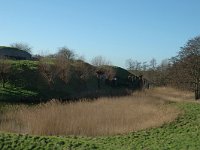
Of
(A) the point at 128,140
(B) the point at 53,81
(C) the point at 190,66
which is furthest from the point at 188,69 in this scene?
(A) the point at 128,140

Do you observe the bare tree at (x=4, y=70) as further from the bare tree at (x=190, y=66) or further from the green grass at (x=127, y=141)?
the green grass at (x=127, y=141)

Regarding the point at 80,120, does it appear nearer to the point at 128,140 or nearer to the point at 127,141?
the point at 128,140

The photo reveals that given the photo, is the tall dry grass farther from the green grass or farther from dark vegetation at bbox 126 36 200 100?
dark vegetation at bbox 126 36 200 100

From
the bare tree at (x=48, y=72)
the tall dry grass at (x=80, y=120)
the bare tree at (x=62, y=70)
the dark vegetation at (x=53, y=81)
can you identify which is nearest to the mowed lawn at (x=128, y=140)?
the tall dry grass at (x=80, y=120)

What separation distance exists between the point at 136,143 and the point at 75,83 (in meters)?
35.8

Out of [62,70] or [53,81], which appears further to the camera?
[62,70]

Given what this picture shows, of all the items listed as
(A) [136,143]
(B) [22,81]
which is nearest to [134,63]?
(B) [22,81]

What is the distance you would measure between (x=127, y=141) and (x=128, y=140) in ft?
0.84

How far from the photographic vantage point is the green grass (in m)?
14.7

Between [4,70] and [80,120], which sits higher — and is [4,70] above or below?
above

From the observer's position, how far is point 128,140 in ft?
58.6

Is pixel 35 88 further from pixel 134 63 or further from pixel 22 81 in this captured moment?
pixel 134 63

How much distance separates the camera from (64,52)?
73625mm

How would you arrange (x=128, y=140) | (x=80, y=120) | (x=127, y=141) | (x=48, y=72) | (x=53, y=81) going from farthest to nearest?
(x=48, y=72) → (x=53, y=81) → (x=80, y=120) → (x=128, y=140) → (x=127, y=141)
